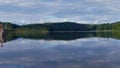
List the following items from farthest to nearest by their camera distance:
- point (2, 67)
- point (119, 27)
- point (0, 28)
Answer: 1. point (119, 27)
2. point (0, 28)
3. point (2, 67)

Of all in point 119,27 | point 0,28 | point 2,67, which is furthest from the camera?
point 119,27

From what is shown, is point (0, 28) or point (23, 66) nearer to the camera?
point (23, 66)

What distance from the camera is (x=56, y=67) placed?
2228 cm

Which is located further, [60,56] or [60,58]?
[60,56]

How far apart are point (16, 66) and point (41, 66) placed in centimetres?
183

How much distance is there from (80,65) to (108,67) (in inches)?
91.8

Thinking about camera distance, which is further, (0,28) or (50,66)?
(0,28)

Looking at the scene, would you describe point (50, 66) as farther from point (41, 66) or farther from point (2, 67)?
point (2, 67)

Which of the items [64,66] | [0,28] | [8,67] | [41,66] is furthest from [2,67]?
[0,28]

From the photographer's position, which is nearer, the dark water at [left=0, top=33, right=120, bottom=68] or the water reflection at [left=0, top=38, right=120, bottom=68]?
the water reflection at [left=0, top=38, right=120, bottom=68]

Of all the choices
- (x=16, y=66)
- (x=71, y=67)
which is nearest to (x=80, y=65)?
(x=71, y=67)

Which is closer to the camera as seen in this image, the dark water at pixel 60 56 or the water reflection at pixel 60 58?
the water reflection at pixel 60 58

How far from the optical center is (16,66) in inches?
895

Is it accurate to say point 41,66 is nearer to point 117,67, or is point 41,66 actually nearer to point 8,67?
point 8,67
